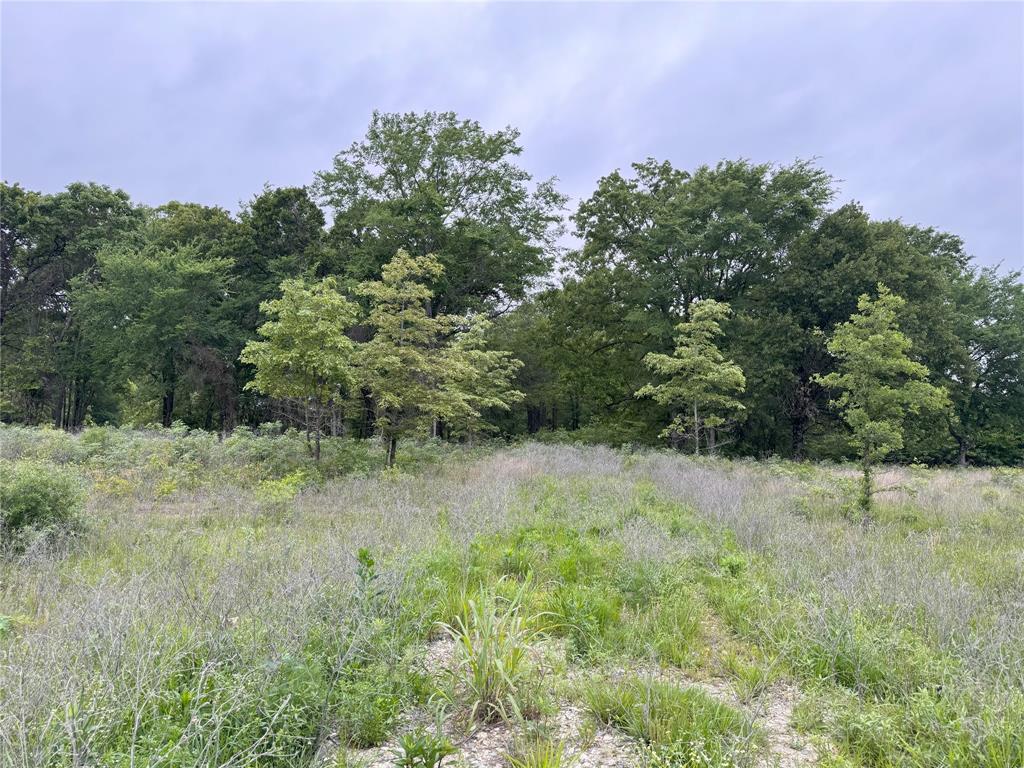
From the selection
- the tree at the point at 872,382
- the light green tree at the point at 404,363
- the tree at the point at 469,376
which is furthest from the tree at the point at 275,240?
the tree at the point at 872,382

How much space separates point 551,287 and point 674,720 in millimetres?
24676

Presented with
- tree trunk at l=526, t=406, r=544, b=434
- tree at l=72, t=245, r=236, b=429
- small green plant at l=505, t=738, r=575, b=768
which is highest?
tree at l=72, t=245, r=236, b=429

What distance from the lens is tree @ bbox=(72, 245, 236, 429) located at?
70.8 feet

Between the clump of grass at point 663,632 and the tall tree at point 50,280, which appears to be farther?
the tall tree at point 50,280

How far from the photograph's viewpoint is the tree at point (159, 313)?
21.6 m

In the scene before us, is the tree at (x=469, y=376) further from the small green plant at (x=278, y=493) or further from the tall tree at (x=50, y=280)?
the tall tree at (x=50, y=280)

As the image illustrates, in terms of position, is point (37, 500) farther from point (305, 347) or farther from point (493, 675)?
point (493, 675)

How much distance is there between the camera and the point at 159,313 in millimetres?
21531

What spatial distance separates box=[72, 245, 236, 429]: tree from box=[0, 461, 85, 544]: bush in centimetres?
1782

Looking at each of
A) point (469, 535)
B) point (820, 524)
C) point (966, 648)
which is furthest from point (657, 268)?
point (966, 648)

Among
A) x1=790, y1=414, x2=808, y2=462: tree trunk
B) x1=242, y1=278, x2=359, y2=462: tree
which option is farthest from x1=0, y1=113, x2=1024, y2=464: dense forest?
x1=242, y1=278, x2=359, y2=462: tree

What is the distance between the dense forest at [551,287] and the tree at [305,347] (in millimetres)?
6753

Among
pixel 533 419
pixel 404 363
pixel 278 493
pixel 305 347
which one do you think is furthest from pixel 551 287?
pixel 278 493

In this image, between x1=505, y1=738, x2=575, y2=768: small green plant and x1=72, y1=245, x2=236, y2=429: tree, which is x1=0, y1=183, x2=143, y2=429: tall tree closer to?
x1=72, y1=245, x2=236, y2=429: tree
